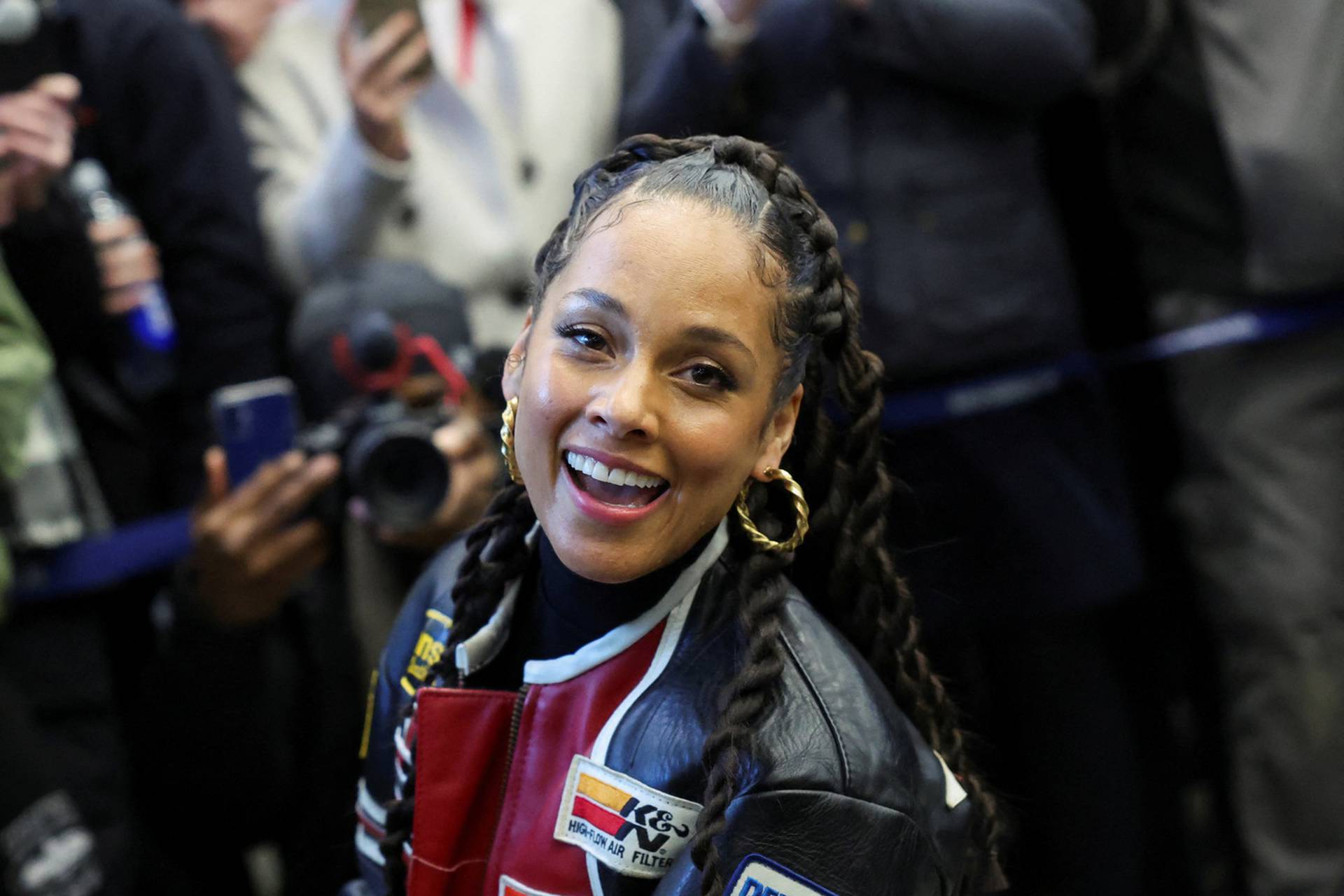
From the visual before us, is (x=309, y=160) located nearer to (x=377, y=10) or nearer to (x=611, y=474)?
(x=377, y=10)

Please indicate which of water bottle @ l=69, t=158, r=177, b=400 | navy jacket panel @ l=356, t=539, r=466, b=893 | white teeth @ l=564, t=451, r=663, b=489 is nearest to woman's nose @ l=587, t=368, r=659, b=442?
white teeth @ l=564, t=451, r=663, b=489

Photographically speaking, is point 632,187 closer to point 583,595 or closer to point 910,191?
point 583,595

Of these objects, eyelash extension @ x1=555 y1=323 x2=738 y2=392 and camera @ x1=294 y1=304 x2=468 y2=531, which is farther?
camera @ x1=294 y1=304 x2=468 y2=531

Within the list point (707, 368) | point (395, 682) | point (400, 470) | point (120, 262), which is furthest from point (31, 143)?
point (707, 368)

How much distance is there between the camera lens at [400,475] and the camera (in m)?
2.11

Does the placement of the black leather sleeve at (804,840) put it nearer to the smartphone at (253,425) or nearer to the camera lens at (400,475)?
the camera lens at (400,475)

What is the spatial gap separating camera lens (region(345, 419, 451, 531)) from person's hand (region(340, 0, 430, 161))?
0.63m

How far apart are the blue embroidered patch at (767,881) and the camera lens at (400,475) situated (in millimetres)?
991

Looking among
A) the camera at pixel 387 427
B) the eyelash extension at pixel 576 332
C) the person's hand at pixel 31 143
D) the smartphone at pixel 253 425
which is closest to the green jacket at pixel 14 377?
the person's hand at pixel 31 143

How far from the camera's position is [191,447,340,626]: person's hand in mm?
2305

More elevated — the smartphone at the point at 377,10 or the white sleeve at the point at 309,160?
the smartphone at the point at 377,10

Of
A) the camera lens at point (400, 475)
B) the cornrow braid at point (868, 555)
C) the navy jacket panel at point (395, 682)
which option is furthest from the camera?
the camera lens at point (400, 475)

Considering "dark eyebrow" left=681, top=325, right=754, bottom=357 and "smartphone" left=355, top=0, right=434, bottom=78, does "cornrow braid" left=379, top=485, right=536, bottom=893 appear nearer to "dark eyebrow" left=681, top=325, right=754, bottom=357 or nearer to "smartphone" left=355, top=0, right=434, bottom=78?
"dark eyebrow" left=681, top=325, right=754, bottom=357

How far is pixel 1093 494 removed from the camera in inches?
99.8
